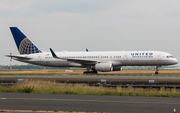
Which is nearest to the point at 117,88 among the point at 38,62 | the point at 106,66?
the point at 106,66

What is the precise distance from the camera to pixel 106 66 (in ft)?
140

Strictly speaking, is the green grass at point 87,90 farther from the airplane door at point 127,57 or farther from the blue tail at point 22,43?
the blue tail at point 22,43

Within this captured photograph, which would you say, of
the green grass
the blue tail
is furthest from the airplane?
the green grass

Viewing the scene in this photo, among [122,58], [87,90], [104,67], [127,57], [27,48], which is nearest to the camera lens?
[87,90]

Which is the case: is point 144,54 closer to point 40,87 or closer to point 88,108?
point 40,87

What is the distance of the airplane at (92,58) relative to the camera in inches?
1726

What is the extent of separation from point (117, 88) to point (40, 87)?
6438 millimetres

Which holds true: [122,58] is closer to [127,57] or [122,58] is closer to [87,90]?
[127,57]

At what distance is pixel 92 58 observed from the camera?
46188mm

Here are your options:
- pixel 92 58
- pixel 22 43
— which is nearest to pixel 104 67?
pixel 92 58

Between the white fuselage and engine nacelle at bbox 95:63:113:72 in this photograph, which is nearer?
engine nacelle at bbox 95:63:113:72

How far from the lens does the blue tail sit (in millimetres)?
49875

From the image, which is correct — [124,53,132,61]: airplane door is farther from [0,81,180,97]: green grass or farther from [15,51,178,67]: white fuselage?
[0,81,180,97]: green grass

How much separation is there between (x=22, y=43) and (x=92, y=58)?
1386cm
